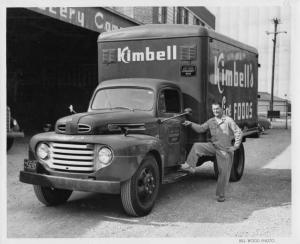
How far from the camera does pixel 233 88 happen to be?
28.7 feet

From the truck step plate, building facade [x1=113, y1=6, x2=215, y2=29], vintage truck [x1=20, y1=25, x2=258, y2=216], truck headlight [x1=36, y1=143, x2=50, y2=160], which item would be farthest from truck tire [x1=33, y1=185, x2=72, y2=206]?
building facade [x1=113, y1=6, x2=215, y2=29]

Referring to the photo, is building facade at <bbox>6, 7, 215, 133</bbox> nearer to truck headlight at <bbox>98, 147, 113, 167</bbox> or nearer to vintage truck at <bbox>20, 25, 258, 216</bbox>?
vintage truck at <bbox>20, 25, 258, 216</bbox>

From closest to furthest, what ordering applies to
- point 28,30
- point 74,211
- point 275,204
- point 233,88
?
point 74,211
point 275,204
point 233,88
point 28,30

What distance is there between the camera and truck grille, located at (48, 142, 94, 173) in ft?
18.5

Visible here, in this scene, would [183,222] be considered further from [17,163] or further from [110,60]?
[17,163]

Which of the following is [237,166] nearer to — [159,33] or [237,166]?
[237,166]

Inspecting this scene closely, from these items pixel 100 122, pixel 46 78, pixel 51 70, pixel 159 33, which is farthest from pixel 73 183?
pixel 46 78

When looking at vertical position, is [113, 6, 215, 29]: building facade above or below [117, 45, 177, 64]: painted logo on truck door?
above

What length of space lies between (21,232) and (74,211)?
1.08 m

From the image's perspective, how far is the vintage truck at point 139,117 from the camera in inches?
221

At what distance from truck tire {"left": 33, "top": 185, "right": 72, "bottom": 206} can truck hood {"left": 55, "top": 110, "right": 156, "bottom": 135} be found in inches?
40.4

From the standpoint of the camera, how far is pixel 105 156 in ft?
18.2

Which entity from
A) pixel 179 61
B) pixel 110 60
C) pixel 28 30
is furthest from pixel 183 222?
pixel 28 30

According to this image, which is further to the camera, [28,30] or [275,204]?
[28,30]
